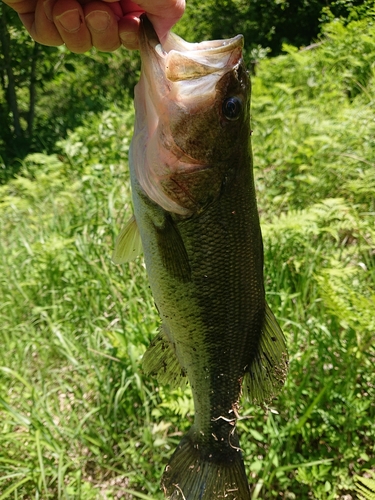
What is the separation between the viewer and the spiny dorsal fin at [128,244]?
1.58 m

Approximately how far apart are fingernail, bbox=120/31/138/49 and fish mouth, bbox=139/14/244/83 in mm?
561

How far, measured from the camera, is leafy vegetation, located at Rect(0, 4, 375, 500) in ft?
7.20

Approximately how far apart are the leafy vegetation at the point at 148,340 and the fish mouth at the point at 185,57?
50.0 inches

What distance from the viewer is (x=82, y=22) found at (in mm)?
1773

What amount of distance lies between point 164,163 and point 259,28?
11.1 metres

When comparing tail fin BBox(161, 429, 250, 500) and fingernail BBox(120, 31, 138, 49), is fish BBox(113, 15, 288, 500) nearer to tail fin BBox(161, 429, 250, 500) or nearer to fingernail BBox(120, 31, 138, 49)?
tail fin BBox(161, 429, 250, 500)

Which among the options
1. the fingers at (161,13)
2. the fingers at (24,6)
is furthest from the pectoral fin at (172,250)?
the fingers at (24,6)

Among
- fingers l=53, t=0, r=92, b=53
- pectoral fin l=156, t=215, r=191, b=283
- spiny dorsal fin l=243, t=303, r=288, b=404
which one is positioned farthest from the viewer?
fingers l=53, t=0, r=92, b=53

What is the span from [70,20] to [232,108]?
89cm

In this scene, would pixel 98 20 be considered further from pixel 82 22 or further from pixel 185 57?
pixel 185 57

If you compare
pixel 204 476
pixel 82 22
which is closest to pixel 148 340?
pixel 204 476

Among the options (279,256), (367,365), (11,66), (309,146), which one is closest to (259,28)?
(11,66)

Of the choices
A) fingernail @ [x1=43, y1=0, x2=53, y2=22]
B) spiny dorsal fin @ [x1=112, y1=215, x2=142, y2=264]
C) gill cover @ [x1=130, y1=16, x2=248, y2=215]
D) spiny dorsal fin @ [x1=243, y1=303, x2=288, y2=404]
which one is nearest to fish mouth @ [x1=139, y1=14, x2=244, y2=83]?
gill cover @ [x1=130, y1=16, x2=248, y2=215]

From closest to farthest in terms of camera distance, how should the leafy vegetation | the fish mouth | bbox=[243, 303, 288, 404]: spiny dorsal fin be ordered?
the fish mouth → bbox=[243, 303, 288, 404]: spiny dorsal fin → the leafy vegetation
